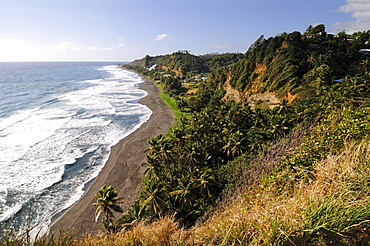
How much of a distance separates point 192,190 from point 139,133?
28.2 m

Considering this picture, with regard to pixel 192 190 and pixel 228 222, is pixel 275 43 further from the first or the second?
pixel 228 222

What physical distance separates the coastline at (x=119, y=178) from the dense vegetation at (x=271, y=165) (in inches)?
115

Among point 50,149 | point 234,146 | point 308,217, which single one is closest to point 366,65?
point 234,146

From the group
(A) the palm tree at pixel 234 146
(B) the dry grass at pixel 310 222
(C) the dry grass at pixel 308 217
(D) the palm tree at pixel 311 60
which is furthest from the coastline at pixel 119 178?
(D) the palm tree at pixel 311 60

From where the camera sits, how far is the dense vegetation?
309cm

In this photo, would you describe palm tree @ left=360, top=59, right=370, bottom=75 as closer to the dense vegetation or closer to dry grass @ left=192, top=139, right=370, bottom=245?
the dense vegetation

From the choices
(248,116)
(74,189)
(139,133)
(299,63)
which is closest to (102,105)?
(139,133)

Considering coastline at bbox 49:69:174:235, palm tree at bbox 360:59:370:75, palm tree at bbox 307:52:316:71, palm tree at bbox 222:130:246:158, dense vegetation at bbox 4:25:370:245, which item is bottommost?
coastline at bbox 49:69:174:235

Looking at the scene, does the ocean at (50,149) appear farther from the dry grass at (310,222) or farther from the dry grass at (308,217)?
the dry grass at (308,217)

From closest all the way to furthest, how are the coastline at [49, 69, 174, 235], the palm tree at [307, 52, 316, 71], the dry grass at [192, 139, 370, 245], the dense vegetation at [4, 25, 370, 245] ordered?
the dry grass at [192, 139, 370, 245] < the dense vegetation at [4, 25, 370, 245] < the coastline at [49, 69, 174, 235] < the palm tree at [307, 52, 316, 71]

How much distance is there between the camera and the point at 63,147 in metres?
38.7

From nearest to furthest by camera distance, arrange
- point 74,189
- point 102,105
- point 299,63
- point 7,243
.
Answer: point 7,243 → point 74,189 → point 299,63 → point 102,105

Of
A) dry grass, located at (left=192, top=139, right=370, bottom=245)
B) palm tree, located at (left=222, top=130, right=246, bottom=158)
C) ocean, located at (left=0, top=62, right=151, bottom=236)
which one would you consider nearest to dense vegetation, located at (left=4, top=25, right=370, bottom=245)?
dry grass, located at (left=192, top=139, right=370, bottom=245)

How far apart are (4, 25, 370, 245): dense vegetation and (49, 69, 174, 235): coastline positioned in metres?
2.92
